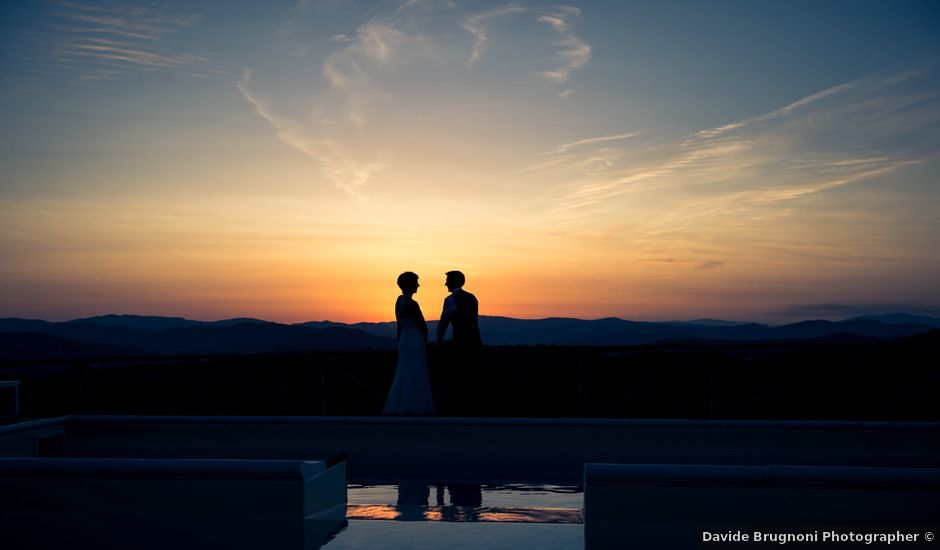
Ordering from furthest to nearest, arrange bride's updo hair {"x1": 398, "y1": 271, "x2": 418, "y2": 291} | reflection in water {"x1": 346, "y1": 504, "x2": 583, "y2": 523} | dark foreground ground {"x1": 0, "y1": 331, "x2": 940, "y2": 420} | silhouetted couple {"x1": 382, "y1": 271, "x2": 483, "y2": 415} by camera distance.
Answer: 1. dark foreground ground {"x1": 0, "y1": 331, "x2": 940, "y2": 420}
2. silhouetted couple {"x1": 382, "y1": 271, "x2": 483, "y2": 415}
3. bride's updo hair {"x1": 398, "y1": 271, "x2": 418, "y2": 291}
4. reflection in water {"x1": 346, "y1": 504, "x2": 583, "y2": 523}

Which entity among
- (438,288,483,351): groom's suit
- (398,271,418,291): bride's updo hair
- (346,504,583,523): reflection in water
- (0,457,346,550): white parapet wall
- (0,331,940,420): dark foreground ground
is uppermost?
(398,271,418,291): bride's updo hair

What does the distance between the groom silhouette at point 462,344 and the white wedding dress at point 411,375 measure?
0.86 ft

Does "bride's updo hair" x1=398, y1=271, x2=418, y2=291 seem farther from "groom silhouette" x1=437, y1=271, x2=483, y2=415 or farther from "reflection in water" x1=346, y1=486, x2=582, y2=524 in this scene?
"reflection in water" x1=346, y1=486, x2=582, y2=524

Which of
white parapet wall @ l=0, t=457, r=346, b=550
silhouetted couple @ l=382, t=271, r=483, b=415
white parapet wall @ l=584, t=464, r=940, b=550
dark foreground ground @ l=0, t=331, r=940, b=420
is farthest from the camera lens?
dark foreground ground @ l=0, t=331, r=940, b=420

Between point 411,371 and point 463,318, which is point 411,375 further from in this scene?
point 463,318

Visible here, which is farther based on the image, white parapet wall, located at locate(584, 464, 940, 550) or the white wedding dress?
the white wedding dress

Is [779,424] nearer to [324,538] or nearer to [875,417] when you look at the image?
[875,417]

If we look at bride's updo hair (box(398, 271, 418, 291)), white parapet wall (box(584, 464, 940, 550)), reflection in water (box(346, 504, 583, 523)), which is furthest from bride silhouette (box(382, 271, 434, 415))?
white parapet wall (box(584, 464, 940, 550))

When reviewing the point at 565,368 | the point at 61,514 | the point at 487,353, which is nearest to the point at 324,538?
the point at 61,514

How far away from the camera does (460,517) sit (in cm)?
709

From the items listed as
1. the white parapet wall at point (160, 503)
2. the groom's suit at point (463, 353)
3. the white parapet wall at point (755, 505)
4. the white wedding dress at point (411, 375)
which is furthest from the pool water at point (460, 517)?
the groom's suit at point (463, 353)

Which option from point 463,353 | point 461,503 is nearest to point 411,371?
point 463,353

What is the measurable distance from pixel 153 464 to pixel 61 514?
2.33ft

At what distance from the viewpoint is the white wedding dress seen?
35.6 ft
